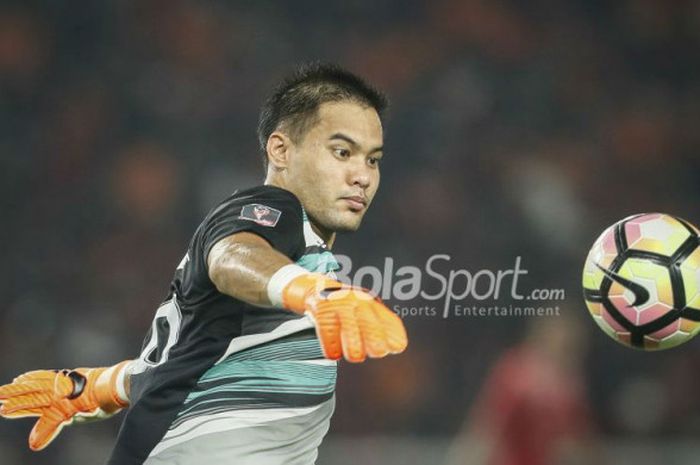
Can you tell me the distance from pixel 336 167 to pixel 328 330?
1144 mm

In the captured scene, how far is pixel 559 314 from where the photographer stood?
7648 millimetres

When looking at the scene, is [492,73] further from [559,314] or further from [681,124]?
[559,314]

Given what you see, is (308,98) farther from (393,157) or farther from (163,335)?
(393,157)

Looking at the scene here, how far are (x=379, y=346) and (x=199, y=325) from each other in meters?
0.96

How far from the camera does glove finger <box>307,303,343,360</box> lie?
206 cm

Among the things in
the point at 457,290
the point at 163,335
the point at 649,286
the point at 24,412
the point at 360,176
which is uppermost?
the point at 457,290

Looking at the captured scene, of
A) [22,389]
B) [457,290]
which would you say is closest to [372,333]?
[22,389]

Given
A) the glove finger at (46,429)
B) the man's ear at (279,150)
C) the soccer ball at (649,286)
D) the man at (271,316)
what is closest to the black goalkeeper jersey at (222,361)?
the man at (271,316)

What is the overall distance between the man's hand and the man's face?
975 millimetres

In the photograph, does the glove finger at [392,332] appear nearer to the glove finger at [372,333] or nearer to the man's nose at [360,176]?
the glove finger at [372,333]

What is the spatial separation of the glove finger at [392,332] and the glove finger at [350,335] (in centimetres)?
5

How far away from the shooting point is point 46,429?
3604 millimetres

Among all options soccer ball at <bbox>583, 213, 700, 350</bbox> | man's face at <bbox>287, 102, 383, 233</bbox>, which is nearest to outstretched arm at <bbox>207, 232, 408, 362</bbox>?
man's face at <bbox>287, 102, 383, 233</bbox>

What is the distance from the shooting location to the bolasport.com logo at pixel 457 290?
782 cm
